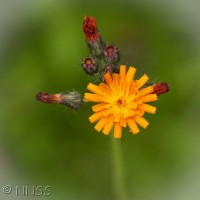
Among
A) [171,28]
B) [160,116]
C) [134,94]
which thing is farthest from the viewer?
[171,28]

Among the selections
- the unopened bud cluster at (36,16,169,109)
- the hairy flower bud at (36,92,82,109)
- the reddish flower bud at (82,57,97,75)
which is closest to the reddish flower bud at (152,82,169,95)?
the unopened bud cluster at (36,16,169,109)

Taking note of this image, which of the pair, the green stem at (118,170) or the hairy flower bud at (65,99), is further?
the green stem at (118,170)

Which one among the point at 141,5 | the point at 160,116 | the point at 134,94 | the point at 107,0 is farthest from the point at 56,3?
the point at 134,94

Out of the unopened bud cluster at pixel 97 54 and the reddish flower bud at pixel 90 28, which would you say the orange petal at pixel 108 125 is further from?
the reddish flower bud at pixel 90 28

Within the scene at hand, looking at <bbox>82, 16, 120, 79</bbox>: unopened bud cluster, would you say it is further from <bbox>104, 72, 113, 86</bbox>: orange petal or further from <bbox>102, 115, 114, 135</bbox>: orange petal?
<bbox>102, 115, 114, 135</bbox>: orange petal

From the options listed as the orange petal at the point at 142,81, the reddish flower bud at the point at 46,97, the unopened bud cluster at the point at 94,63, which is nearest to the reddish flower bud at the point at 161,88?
the unopened bud cluster at the point at 94,63

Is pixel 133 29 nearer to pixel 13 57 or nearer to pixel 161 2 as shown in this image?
pixel 161 2

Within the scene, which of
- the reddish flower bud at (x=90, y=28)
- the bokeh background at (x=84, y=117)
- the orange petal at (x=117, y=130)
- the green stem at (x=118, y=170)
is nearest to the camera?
the orange petal at (x=117, y=130)
